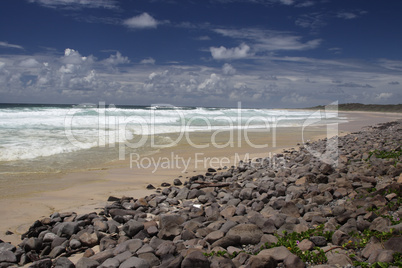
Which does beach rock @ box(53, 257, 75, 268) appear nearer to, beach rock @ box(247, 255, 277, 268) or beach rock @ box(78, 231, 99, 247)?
beach rock @ box(78, 231, 99, 247)

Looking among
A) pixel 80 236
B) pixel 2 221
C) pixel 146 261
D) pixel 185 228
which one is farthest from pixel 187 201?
pixel 2 221

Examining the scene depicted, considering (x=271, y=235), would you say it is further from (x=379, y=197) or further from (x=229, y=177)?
(x=229, y=177)

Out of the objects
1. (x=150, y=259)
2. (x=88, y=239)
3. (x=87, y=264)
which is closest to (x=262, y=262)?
(x=150, y=259)

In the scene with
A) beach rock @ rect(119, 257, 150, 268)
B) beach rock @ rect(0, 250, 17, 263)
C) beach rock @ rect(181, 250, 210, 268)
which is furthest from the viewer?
beach rock @ rect(0, 250, 17, 263)

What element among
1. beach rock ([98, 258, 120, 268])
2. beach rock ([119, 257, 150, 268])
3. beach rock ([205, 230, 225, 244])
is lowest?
beach rock ([98, 258, 120, 268])

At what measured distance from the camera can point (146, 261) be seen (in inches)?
104

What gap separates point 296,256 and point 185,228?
1.37 meters

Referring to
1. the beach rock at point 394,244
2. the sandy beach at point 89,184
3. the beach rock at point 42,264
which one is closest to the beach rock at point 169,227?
the beach rock at point 42,264

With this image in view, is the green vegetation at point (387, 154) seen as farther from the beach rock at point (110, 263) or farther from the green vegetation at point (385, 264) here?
the beach rock at point (110, 263)

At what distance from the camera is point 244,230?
3.07 m

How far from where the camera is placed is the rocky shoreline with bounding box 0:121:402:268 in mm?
2537

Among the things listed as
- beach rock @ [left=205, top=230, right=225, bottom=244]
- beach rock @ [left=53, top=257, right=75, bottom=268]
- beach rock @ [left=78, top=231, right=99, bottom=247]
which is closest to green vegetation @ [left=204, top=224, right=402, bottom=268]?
beach rock @ [left=205, top=230, right=225, bottom=244]

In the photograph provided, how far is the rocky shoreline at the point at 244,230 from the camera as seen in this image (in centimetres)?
254

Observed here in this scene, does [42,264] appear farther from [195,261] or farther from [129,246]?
[195,261]
